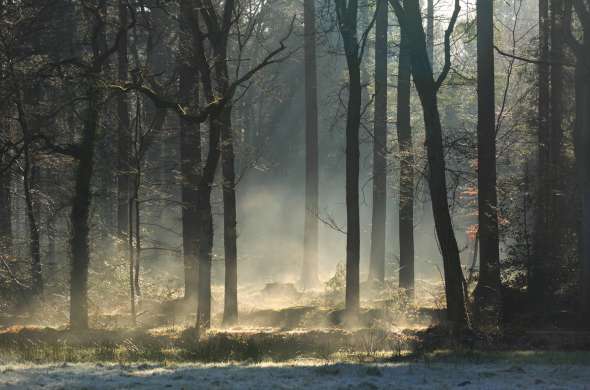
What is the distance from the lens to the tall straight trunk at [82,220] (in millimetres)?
16438

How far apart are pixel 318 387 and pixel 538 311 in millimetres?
11696

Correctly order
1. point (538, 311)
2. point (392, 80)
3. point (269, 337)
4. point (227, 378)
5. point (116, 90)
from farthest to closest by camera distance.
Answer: point (392, 80), point (538, 311), point (116, 90), point (269, 337), point (227, 378)

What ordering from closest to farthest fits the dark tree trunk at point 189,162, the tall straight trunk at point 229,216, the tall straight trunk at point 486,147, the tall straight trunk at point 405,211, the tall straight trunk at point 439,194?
the tall straight trunk at point 439,194 → the tall straight trunk at point 486,147 → the tall straight trunk at point 229,216 → the dark tree trunk at point 189,162 → the tall straight trunk at point 405,211

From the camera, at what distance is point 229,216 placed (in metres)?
19.5

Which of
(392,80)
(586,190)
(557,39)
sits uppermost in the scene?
Answer: (392,80)

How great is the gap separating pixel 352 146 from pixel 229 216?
412cm

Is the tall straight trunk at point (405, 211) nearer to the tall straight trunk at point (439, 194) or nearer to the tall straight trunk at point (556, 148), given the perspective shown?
the tall straight trunk at point (556, 148)

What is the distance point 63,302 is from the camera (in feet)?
72.0

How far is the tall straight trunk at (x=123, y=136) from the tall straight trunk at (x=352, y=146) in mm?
6065

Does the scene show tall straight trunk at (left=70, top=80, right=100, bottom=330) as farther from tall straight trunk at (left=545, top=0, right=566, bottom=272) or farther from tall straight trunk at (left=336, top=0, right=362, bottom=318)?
tall straight trunk at (left=545, top=0, right=566, bottom=272)

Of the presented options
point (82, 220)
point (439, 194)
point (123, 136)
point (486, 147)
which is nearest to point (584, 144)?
point (486, 147)

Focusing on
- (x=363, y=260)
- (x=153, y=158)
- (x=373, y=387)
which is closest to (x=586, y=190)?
(x=373, y=387)

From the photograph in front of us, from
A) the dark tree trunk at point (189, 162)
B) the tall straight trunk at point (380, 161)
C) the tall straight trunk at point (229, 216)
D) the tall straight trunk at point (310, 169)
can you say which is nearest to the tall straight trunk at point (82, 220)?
the dark tree trunk at point (189, 162)

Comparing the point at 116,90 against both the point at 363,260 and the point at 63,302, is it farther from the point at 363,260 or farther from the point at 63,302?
the point at 363,260
